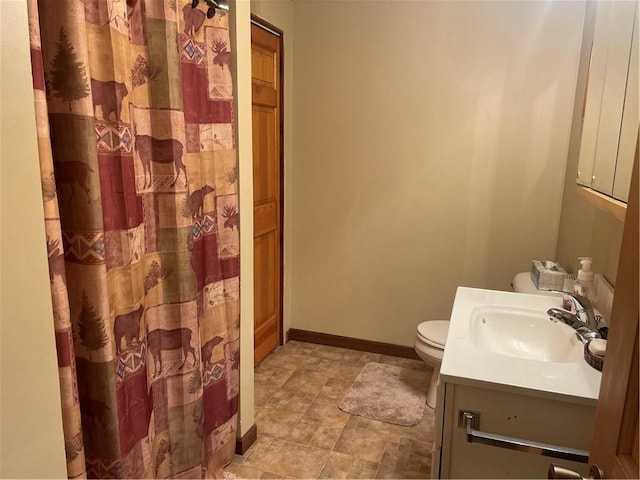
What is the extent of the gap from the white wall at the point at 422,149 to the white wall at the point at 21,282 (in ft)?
7.79

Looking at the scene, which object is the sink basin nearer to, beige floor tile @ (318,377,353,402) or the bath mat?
the bath mat

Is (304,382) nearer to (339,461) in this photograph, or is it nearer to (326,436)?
(326,436)

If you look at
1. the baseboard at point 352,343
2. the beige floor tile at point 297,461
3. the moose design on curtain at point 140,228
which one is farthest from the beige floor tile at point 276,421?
the baseboard at point 352,343

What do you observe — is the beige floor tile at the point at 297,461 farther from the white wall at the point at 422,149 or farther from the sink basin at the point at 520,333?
the white wall at the point at 422,149

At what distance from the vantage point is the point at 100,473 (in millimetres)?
1499

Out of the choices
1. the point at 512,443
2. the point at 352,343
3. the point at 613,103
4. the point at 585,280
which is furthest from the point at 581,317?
the point at 352,343

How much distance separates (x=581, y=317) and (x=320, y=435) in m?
1.40

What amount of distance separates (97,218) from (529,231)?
2.46 meters

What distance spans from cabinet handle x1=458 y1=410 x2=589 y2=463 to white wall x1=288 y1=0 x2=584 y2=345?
177 centimetres

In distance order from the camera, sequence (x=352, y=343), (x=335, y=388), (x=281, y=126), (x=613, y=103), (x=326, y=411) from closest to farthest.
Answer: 1. (x=613, y=103)
2. (x=326, y=411)
3. (x=335, y=388)
4. (x=281, y=126)
5. (x=352, y=343)

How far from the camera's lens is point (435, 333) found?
2707 mm

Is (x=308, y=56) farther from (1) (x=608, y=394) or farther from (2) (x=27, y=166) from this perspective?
(1) (x=608, y=394)

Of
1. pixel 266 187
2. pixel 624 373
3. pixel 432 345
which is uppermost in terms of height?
pixel 266 187

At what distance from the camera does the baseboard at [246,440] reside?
2.28 metres
